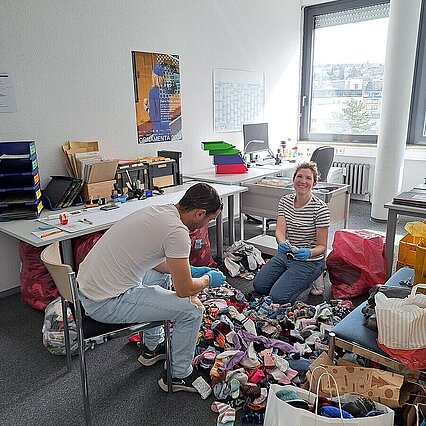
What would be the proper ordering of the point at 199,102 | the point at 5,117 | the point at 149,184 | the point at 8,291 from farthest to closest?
1. the point at 199,102
2. the point at 149,184
3. the point at 8,291
4. the point at 5,117

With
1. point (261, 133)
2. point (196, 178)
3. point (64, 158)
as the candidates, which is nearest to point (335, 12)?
point (261, 133)

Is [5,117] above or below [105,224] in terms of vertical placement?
above

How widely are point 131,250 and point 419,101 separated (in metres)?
4.55

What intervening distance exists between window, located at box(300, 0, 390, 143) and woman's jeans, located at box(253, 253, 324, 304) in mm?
3273

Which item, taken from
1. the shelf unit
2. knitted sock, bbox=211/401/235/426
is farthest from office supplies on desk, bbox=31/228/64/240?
knitted sock, bbox=211/401/235/426

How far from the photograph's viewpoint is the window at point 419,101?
4727 mm

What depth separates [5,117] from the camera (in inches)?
108

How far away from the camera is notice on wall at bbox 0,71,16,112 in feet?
8.87

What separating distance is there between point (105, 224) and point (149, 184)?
94 centimetres

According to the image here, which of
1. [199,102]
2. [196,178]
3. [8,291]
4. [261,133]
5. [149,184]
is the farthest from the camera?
[261,133]

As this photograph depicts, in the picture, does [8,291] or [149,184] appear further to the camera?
[149,184]

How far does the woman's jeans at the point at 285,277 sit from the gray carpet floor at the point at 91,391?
98 cm

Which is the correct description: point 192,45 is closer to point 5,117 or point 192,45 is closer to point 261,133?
point 261,133

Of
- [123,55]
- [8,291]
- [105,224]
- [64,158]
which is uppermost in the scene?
[123,55]
